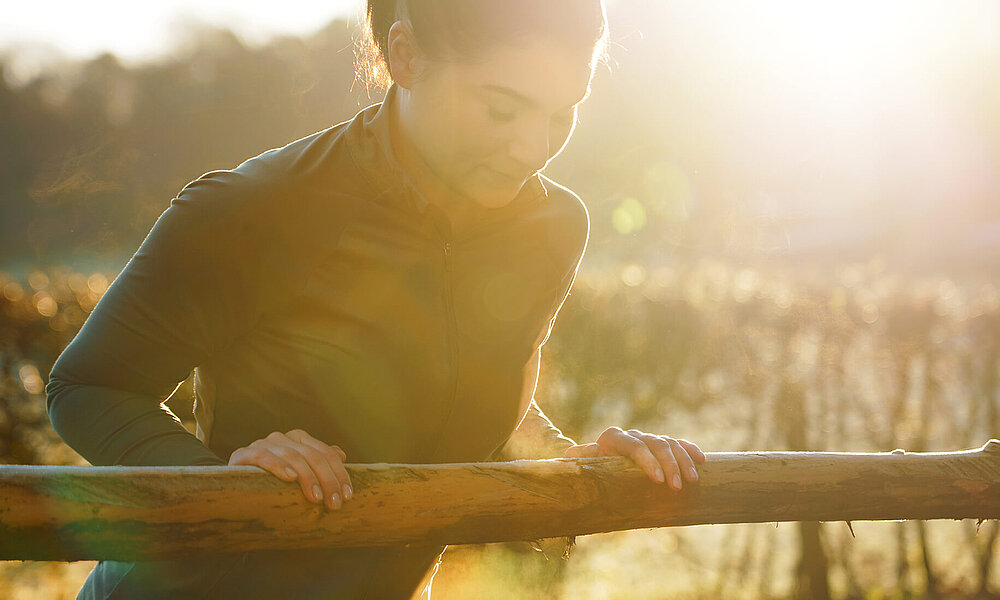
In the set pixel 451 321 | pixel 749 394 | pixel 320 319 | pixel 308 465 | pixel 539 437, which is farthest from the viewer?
pixel 749 394

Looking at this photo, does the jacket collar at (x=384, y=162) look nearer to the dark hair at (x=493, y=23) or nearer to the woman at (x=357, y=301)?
the woman at (x=357, y=301)

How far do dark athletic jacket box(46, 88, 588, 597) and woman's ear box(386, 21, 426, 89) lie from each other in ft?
0.34

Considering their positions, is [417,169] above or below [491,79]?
below

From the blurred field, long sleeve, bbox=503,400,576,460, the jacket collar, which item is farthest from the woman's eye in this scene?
the blurred field

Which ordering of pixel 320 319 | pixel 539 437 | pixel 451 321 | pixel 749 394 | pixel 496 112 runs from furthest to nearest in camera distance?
pixel 749 394 < pixel 539 437 < pixel 451 321 < pixel 320 319 < pixel 496 112

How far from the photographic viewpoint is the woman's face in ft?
5.28

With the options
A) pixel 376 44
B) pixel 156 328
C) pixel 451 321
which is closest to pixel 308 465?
pixel 156 328

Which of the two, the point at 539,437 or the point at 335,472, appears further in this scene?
the point at 539,437

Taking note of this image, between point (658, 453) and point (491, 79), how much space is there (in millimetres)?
821

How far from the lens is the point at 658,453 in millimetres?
1681

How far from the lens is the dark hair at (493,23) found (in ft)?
5.27

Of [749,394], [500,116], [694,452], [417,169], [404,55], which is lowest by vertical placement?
[749,394]

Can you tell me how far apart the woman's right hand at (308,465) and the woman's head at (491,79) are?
0.65 meters

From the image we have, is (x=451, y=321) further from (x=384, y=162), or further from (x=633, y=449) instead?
(x=633, y=449)
